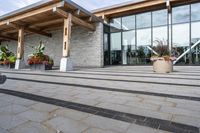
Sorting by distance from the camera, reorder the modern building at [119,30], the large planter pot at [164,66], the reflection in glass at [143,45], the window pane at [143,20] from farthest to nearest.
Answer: the window pane at [143,20] < the reflection in glass at [143,45] < the modern building at [119,30] < the large planter pot at [164,66]

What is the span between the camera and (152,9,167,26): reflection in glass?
13375 mm

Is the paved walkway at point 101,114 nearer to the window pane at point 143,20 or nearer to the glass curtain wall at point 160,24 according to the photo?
the glass curtain wall at point 160,24

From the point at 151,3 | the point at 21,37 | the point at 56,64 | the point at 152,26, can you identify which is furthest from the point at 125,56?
the point at 21,37

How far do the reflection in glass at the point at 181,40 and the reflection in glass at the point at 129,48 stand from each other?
3.09 m

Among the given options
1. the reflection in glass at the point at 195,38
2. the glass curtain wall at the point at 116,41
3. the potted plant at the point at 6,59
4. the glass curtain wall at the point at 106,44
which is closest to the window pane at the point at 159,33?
the reflection in glass at the point at 195,38

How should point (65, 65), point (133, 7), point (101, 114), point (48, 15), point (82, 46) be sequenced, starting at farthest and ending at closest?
1. point (82, 46)
2. point (133, 7)
3. point (48, 15)
4. point (65, 65)
5. point (101, 114)

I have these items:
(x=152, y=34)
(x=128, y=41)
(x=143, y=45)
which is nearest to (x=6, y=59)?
(x=128, y=41)

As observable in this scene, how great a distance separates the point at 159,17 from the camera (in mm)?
13531

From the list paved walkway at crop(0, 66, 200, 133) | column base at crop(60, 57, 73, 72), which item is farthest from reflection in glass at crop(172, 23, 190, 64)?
paved walkway at crop(0, 66, 200, 133)

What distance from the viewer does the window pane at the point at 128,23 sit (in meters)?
14.5

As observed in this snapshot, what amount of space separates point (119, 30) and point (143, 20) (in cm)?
215

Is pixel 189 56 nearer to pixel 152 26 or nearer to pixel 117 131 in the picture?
pixel 152 26

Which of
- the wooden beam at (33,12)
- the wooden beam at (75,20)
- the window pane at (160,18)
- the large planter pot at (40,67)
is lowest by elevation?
the large planter pot at (40,67)

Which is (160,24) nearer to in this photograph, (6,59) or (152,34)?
(152,34)
